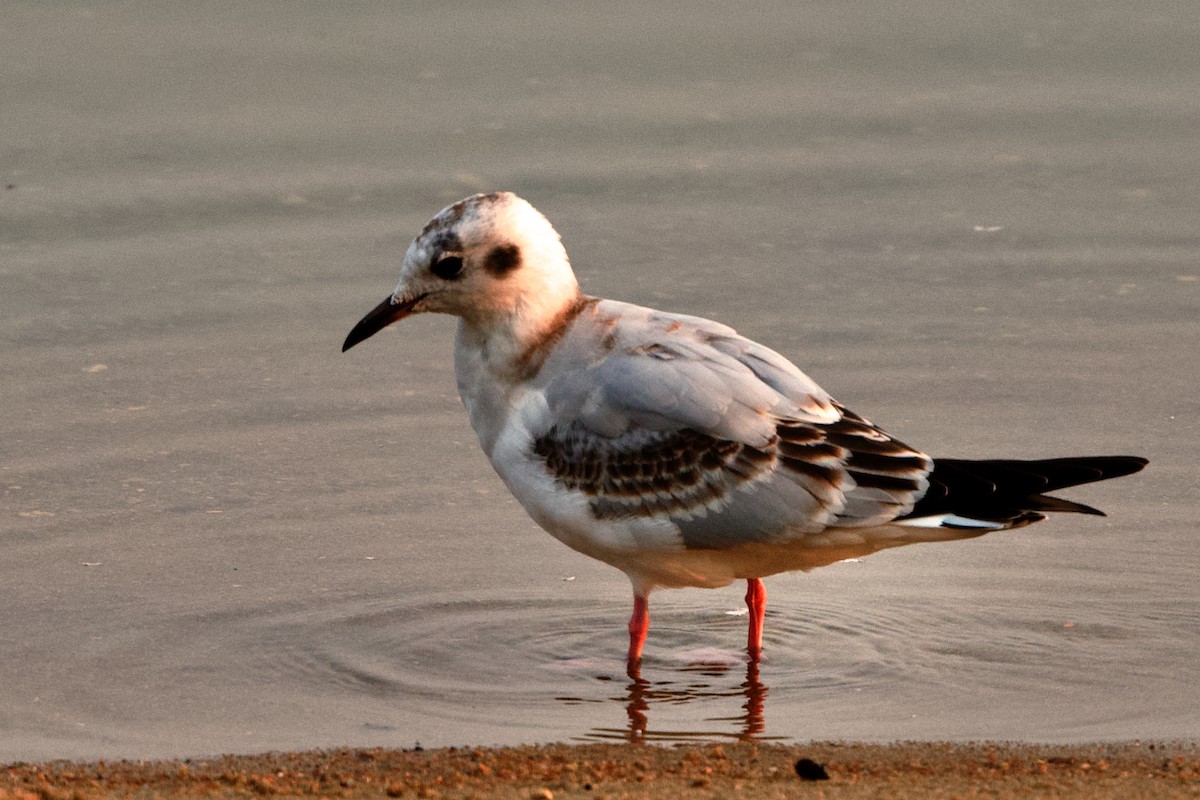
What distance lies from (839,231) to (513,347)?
472 centimetres

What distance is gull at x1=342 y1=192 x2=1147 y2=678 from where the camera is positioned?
7.48m

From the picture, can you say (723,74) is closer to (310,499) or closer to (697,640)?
(310,499)

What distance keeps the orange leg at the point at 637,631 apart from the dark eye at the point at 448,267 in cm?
138

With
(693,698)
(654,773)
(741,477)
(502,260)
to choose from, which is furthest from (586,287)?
(654,773)

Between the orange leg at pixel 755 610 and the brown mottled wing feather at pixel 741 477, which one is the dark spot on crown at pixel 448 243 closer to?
the brown mottled wing feather at pixel 741 477

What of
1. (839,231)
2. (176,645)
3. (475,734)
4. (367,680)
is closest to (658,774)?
(475,734)

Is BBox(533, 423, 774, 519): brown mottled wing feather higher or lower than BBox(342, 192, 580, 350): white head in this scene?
lower

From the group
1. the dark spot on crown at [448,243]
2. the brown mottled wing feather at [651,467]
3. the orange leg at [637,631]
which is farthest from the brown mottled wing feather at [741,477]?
the dark spot on crown at [448,243]

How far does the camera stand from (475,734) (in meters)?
7.12

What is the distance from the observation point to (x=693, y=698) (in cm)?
761

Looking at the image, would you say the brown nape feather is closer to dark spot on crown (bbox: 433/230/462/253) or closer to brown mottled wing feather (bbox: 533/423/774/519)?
brown mottled wing feather (bbox: 533/423/774/519)

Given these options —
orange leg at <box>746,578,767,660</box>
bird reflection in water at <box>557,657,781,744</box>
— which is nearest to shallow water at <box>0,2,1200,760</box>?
bird reflection in water at <box>557,657,781,744</box>

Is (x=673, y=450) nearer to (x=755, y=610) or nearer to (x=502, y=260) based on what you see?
(x=755, y=610)

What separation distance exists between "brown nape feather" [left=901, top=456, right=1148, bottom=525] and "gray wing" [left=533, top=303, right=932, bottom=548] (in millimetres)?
97
